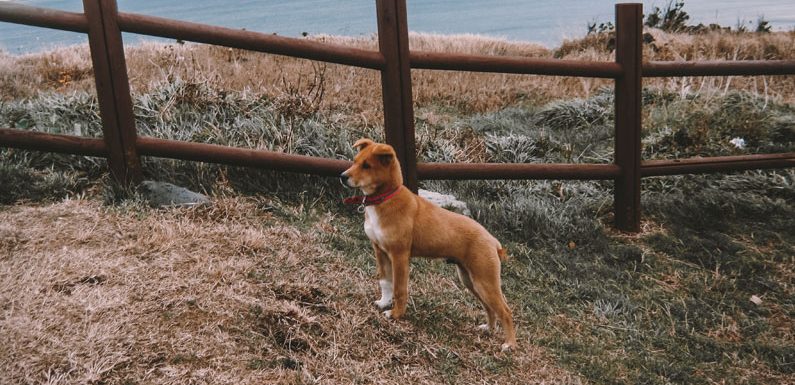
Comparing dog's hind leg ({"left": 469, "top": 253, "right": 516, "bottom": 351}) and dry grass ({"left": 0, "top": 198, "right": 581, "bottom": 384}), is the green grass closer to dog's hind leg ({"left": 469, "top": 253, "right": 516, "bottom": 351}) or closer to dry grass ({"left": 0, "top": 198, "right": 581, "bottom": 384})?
dry grass ({"left": 0, "top": 198, "right": 581, "bottom": 384})

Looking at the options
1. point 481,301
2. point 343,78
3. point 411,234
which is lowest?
point 481,301

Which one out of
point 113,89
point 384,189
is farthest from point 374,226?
point 113,89

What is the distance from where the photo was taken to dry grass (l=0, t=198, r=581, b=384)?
9.48 ft

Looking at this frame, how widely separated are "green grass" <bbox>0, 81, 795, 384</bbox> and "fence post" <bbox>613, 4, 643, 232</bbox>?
0.22 m

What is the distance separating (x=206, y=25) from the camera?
14.7 ft

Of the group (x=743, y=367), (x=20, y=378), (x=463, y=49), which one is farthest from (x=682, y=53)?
(x=20, y=378)

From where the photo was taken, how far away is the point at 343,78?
945cm

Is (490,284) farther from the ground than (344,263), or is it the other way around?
(490,284)

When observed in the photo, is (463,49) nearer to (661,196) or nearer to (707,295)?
(661,196)

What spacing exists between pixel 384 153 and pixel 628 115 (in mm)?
2820

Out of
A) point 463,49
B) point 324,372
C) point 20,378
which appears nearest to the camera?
point 20,378

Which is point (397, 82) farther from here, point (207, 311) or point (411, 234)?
point (207, 311)

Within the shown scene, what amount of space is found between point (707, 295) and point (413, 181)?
2.12m

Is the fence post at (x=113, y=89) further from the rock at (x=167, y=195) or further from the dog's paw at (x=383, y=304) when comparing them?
the dog's paw at (x=383, y=304)
